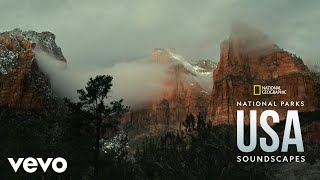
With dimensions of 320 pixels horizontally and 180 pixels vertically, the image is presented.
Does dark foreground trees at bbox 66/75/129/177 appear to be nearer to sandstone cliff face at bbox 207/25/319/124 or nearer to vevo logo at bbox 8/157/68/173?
vevo logo at bbox 8/157/68/173

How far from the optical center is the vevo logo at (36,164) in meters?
56.5

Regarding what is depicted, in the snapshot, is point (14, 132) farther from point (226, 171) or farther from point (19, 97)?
point (19, 97)

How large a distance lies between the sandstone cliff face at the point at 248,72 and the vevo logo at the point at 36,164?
284ft

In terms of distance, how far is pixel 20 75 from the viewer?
483ft

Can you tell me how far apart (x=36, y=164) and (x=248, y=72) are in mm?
118806

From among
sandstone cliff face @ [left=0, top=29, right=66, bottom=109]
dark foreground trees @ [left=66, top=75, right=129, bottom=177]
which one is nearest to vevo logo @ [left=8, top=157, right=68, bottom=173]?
dark foreground trees @ [left=66, top=75, right=129, bottom=177]

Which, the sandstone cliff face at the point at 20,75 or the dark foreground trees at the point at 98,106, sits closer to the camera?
the dark foreground trees at the point at 98,106

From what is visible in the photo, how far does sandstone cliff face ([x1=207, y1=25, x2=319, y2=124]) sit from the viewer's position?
5650 inches

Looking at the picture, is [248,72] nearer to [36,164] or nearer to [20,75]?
[20,75]

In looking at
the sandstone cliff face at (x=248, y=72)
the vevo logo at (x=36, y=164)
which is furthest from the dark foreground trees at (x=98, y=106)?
the sandstone cliff face at (x=248, y=72)

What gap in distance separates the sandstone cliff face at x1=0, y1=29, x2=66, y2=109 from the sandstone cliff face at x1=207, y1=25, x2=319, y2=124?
53.7 m

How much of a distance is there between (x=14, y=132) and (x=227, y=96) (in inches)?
4440

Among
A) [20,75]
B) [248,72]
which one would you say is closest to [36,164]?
[20,75]

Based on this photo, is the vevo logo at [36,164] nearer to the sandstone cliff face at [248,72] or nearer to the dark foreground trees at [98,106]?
the dark foreground trees at [98,106]
